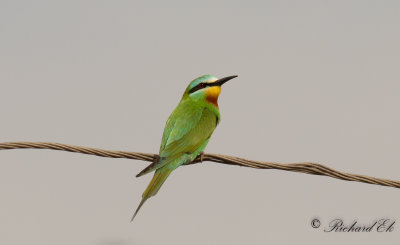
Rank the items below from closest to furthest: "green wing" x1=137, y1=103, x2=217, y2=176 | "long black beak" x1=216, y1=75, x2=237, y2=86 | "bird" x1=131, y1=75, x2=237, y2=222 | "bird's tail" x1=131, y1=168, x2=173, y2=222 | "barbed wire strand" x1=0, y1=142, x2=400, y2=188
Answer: "barbed wire strand" x1=0, y1=142, x2=400, y2=188
"bird's tail" x1=131, y1=168, x2=173, y2=222
"bird" x1=131, y1=75, x2=237, y2=222
"green wing" x1=137, y1=103, x2=217, y2=176
"long black beak" x1=216, y1=75, x2=237, y2=86

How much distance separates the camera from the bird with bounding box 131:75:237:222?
4.62 metres

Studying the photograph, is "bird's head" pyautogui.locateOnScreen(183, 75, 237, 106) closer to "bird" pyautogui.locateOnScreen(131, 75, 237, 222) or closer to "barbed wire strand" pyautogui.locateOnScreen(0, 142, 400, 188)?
"bird" pyautogui.locateOnScreen(131, 75, 237, 222)

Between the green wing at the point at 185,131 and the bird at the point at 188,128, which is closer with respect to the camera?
the bird at the point at 188,128

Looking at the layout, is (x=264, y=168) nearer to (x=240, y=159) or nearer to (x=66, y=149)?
(x=240, y=159)

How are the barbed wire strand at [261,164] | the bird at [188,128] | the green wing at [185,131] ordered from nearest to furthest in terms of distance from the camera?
the barbed wire strand at [261,164]
the bird at [188,128]
the green wing at [185,131]

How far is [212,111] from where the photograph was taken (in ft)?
18.2

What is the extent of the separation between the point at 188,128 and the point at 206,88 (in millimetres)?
760

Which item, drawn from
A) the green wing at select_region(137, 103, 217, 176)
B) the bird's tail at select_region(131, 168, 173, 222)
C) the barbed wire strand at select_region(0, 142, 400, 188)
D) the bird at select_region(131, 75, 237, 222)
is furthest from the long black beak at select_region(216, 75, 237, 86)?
the barbed wire strand at select_region(0, 142, 400, 188)

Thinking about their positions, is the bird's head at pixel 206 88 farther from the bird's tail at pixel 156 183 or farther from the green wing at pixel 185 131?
the bird's tail at pixel 156 183

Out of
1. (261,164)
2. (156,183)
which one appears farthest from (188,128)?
(261,164)

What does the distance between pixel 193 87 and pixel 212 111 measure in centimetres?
38

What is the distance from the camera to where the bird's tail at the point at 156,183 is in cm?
450

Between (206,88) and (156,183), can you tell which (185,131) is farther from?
(206,88)

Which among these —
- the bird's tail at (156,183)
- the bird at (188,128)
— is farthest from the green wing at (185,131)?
→ the bird's tail at (156,183)
